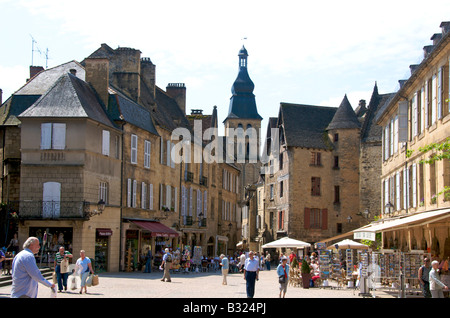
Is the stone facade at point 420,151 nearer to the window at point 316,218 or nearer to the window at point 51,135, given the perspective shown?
the window at point 51,135

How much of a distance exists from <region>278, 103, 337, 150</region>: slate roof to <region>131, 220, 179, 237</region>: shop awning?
1528cm

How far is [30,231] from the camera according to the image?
2866cm

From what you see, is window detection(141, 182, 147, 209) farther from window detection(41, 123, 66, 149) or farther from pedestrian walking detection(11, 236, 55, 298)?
pedestrian walking detection(11, 236, 55, 298)

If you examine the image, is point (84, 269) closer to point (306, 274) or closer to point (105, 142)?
point (306, 274)

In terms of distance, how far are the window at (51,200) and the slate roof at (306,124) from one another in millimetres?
23109

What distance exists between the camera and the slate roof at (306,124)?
49.5m

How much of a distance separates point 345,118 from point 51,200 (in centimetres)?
2746

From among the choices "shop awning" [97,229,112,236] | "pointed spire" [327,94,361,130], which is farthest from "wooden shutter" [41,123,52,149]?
"pointed spire" [327,94,361,130]

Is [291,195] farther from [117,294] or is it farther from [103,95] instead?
[117,294]

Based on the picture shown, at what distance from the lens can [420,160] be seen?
2181 cm

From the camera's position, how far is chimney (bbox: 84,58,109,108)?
32844mm

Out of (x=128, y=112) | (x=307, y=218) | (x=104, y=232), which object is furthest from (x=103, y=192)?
(x=307, y=218)

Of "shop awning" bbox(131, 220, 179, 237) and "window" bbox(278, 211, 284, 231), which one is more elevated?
"window" bbox(278, 211, 284, 231)
